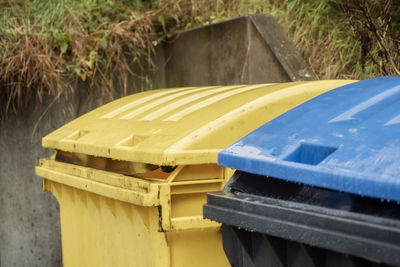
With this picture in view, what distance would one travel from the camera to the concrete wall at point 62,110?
4.34 meters

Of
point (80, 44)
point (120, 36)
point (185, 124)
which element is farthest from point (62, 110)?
point (185, 124)

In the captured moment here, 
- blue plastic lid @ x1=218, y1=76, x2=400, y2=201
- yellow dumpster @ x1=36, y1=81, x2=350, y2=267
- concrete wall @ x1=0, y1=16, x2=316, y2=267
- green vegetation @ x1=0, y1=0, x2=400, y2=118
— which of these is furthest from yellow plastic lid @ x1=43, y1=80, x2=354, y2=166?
green vegetation @ x1=0, y1=0, x2=400, y2=118

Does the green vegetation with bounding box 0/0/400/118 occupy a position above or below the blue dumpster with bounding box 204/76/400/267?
above

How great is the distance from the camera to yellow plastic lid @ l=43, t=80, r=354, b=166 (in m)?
2.16

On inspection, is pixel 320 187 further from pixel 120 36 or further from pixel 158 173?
pixel 120 36

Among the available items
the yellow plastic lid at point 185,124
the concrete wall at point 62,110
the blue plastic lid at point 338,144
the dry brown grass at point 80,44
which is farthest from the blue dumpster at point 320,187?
the dry brown grass at point 80,44

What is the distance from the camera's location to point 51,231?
16.3 feet

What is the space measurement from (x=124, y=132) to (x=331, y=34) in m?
2.56

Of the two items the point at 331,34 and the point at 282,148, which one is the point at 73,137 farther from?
the point at 331,34

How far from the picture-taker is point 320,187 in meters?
1.55

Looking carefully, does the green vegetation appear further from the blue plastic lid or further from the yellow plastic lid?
the blue plastic lid

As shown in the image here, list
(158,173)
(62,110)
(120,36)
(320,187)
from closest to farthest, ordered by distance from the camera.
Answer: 1. (320,187)
2. (158,173)
3. (62,110)
4. (120,36)

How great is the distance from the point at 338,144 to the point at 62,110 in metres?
3.68

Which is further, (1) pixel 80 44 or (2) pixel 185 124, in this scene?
(1) pixel 80 44
